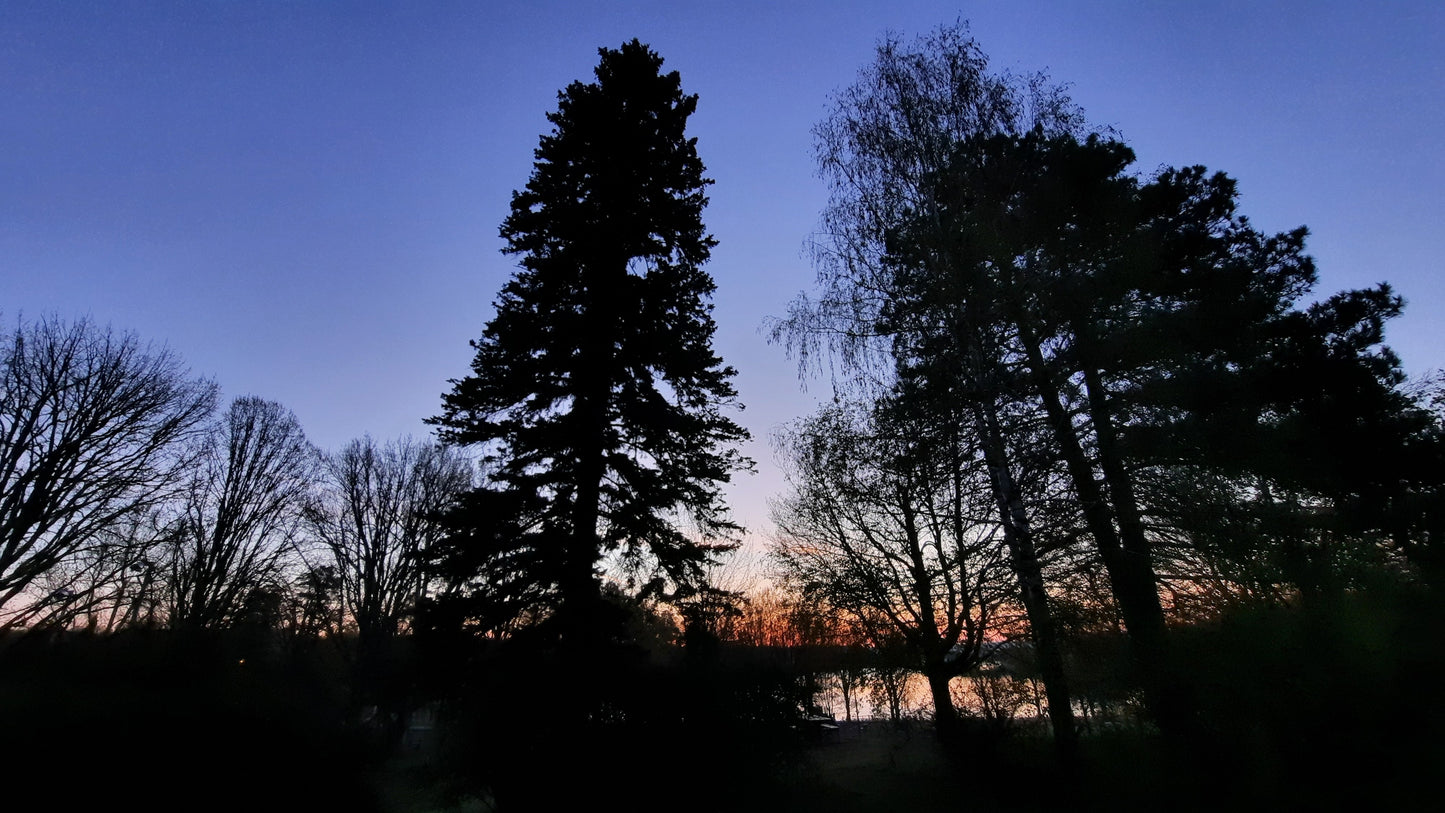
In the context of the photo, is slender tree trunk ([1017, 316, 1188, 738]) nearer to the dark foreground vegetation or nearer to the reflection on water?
the dark foreground vegetation

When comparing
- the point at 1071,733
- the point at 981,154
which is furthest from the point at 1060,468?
the point at 981,154

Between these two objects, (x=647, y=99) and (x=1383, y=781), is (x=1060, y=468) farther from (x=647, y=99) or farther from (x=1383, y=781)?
(x=647, y=99)

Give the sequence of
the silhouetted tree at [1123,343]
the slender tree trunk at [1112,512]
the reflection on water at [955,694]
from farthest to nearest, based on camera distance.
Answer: the reflection on water at [955,694], the silhouetted tree at [1123,343], the slender tree trunk at [1112,512]

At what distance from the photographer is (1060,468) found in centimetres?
1015

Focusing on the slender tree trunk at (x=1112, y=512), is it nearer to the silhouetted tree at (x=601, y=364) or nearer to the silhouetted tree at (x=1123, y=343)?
the silhouetted tree at (x=1123, y=343)

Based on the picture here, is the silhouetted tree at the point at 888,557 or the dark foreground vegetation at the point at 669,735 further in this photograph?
the silhouetted tree at the point at 888,557

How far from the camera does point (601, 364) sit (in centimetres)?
1269

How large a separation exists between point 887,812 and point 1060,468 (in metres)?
7.52

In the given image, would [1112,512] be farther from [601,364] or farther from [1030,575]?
[601,364]

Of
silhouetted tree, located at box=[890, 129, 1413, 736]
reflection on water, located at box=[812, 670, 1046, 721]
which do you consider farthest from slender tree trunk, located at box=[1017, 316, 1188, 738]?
reflection on water, located at box=[812, 670, 1046, 721]

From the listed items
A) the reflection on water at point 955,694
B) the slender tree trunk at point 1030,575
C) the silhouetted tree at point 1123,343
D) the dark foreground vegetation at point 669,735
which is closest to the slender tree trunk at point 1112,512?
the silhouetted tree at point 1123,343

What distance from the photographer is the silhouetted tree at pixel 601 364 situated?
11.7 metres

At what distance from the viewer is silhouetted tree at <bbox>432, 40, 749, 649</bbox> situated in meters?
11.7

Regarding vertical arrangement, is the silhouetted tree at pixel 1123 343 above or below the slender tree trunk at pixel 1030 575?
above
